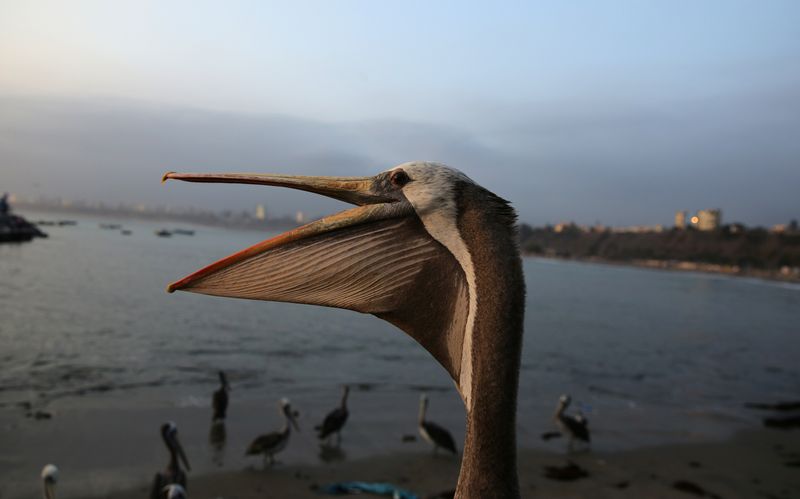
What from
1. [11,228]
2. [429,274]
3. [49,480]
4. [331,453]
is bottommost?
[11,228]

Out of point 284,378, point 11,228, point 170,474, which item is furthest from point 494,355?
point 11,228

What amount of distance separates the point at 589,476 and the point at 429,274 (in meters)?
7.90

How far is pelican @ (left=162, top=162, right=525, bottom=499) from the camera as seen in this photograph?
1.69 metres

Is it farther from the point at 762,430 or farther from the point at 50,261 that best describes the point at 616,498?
the point at 50,261

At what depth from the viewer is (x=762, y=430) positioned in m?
11.4

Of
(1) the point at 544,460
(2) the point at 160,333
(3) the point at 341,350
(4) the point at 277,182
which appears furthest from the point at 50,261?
(4) the point at 277,182

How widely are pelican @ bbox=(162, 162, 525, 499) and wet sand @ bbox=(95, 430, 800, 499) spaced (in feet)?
20.3

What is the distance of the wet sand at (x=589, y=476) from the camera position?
7.48 metres

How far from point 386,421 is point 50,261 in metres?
51.8

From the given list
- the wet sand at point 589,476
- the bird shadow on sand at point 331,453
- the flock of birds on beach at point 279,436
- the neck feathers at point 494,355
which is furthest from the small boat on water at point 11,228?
the neck feathers at point 494,355

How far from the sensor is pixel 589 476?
8.32 meters

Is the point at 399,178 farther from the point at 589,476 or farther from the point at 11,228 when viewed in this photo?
the point at 11,228

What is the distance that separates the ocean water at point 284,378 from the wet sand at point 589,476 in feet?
1.78

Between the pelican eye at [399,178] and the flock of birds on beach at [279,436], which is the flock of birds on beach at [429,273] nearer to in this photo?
the pelican eye at [399,178]
